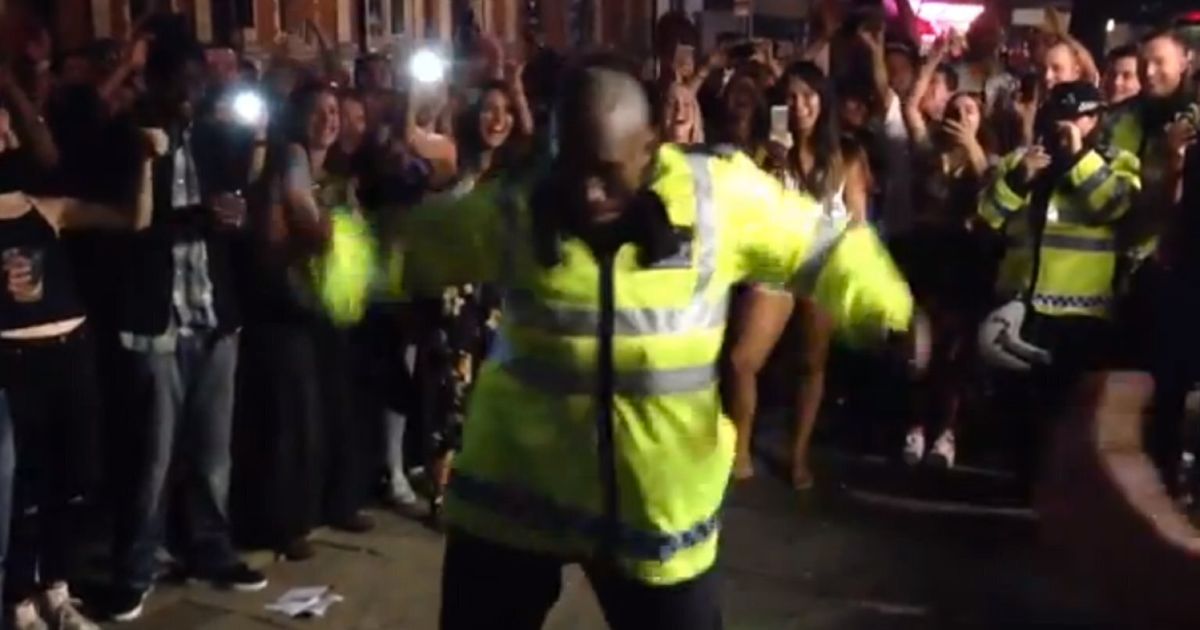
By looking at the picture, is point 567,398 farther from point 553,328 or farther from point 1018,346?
point 1018,346

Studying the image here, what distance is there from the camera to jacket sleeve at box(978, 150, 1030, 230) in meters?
7.04

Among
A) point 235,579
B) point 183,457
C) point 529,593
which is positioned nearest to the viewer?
point 529,593

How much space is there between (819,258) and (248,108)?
3.48 meters

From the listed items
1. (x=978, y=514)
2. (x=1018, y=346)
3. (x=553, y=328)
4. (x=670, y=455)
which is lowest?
(x=978, y=514)

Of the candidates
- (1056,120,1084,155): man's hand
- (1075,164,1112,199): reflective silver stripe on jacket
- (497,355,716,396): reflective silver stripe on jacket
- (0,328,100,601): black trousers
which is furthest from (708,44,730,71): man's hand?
(497,355,716,396): reflective silver stripe on jacket

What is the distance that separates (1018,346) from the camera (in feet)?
22.5

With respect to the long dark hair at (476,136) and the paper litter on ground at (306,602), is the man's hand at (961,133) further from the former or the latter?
the paper litter on ground at (306,602)

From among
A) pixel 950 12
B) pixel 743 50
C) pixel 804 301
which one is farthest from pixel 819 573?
pixel 950 12

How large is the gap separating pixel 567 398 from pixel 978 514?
14.3 feet

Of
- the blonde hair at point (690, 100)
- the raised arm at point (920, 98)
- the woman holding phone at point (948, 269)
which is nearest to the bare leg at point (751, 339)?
the blonde hair at point (690, 100)

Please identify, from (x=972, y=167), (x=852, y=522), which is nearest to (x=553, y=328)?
(x=852, y=522)

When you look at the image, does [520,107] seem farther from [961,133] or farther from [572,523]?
[572,523]

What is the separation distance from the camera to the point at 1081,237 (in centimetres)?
675

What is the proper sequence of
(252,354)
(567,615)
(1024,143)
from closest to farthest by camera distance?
(567,615)
(252,354)
(1024,143)
